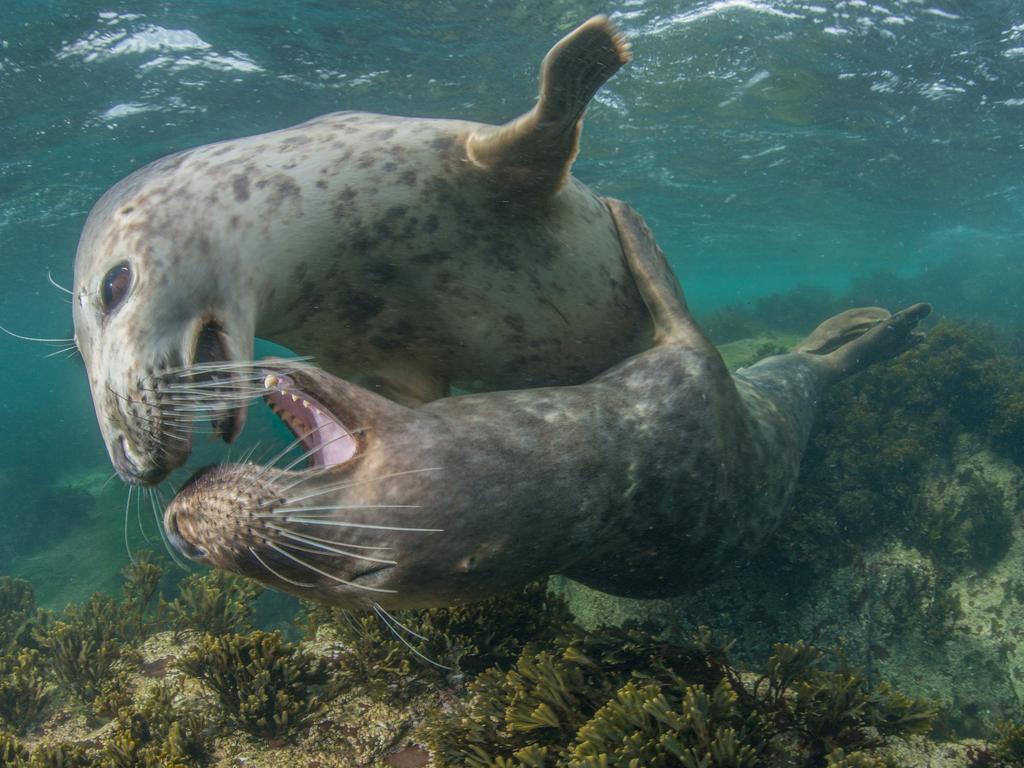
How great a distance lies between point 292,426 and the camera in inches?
95.5

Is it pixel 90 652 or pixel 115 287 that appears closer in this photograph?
pixel 115 287

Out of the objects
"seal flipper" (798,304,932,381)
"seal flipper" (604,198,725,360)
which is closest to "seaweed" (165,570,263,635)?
"seal flipper" (604,198,725,360)

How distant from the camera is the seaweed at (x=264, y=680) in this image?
320 cm

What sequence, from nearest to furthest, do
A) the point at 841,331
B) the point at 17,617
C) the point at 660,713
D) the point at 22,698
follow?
the point at 660,713
the point at 22,698
the point at 841,331
the point at 17,617

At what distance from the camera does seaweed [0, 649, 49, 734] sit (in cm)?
446

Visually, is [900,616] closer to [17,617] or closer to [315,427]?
[315,427]

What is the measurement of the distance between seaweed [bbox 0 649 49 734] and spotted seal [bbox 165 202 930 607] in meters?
3.86

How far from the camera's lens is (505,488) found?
89.0 inches

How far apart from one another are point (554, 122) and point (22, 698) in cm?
543

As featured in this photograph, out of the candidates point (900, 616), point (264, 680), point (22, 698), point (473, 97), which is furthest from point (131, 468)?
point (473, 97)

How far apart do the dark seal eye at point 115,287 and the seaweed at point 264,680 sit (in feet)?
6.72

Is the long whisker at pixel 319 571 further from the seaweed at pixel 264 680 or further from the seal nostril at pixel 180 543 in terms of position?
the seaweed at pixel 264 680

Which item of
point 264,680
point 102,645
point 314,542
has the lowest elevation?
point 102,645

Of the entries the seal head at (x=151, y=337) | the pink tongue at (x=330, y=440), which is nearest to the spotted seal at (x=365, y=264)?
the seal head at (x=151, y=337)
